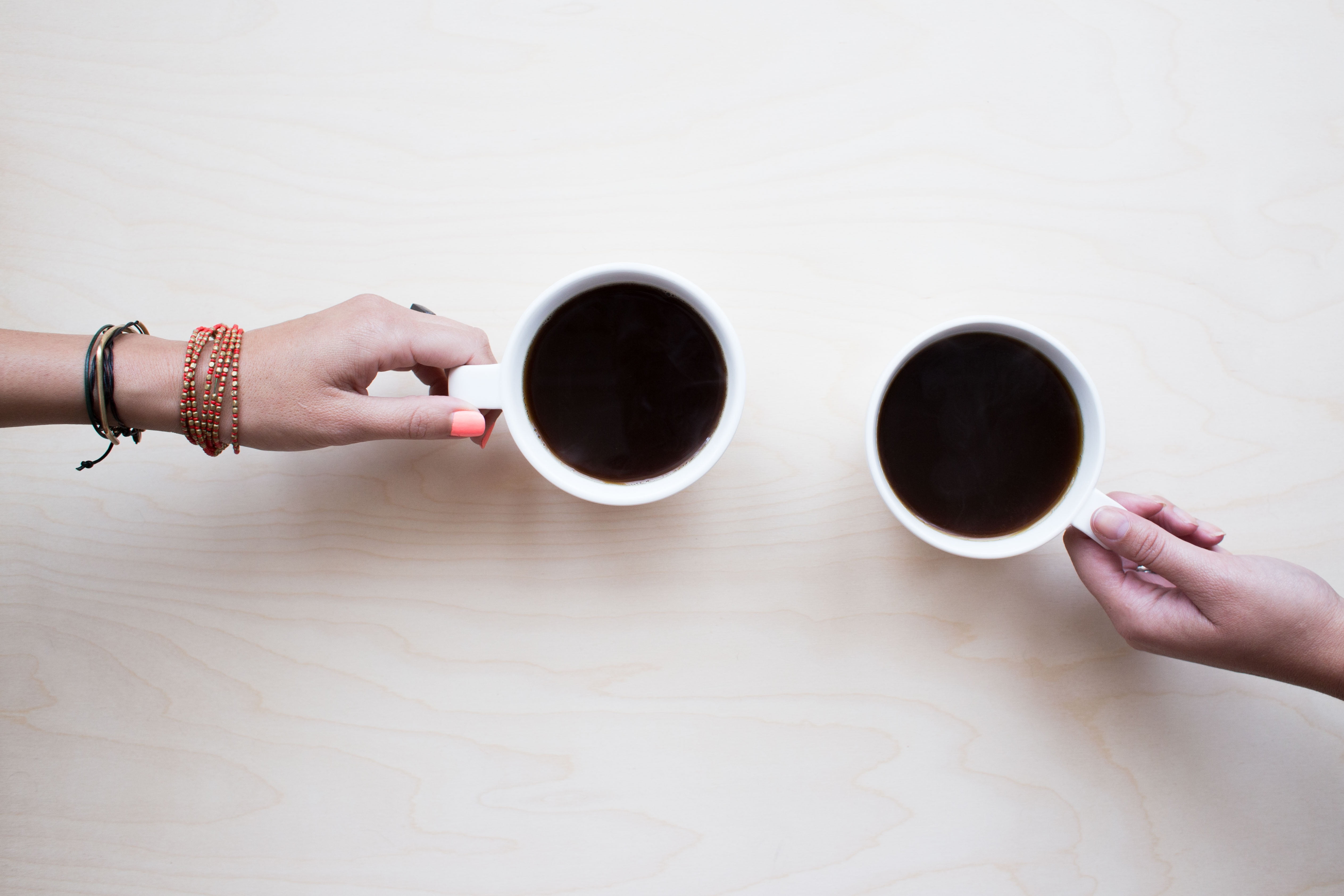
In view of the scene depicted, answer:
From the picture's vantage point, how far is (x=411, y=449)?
78 cm

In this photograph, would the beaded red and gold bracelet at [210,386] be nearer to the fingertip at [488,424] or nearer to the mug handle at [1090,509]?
the fingertip at [488,424]

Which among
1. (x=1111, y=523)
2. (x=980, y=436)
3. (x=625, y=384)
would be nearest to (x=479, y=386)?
(x=625, y=384)

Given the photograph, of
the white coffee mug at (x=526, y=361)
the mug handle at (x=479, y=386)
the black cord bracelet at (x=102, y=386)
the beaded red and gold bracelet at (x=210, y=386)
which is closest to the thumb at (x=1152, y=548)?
the white coffee mug at (x=526, y=361)

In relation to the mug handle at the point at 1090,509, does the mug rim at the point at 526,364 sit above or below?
above

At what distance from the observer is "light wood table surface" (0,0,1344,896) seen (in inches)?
30.4

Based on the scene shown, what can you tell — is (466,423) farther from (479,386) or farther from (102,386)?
(102,386)

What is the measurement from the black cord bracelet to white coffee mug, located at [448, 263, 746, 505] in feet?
1.13

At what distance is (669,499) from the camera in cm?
78

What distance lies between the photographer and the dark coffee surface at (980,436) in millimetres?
664

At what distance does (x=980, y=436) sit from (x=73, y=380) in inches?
35.7

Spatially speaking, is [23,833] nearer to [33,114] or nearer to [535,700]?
[535,700]

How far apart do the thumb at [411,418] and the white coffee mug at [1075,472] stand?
0.37 metres

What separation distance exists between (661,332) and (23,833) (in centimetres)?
94

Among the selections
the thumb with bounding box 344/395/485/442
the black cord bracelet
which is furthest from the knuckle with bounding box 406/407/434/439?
the black cord bracelet
